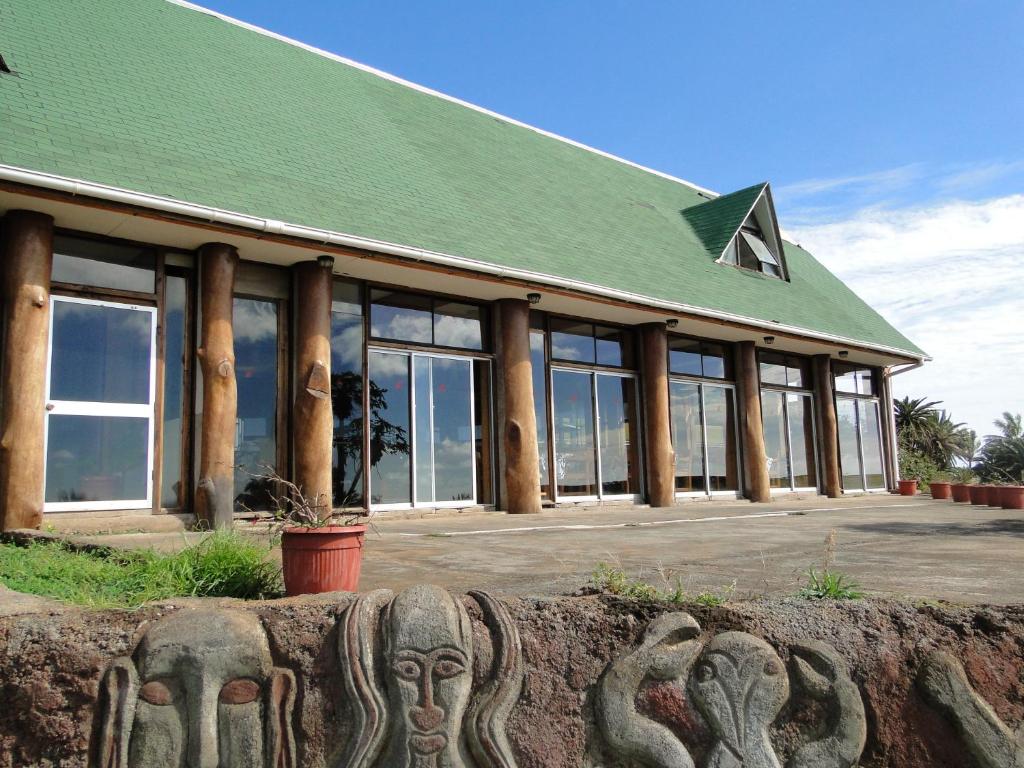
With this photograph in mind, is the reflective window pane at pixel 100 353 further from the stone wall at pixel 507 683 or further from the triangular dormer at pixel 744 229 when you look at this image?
the triangular dormer at pixel 744 229

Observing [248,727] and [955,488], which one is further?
[955,488]

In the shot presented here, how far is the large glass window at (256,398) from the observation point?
844cm

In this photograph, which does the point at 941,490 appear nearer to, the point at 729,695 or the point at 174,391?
the point at 174,391

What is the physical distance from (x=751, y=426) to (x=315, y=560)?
1135 cm

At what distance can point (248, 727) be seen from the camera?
2.55 m

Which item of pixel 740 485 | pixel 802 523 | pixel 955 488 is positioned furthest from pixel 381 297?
pixel 955 488

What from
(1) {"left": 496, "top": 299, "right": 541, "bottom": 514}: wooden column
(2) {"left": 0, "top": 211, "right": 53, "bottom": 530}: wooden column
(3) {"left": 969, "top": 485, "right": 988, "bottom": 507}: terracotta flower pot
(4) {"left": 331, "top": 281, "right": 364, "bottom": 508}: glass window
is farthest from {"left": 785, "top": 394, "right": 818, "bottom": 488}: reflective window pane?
(2) {"left": 0, "top": 211, "right": 53, "bottom": 530}: wooden column

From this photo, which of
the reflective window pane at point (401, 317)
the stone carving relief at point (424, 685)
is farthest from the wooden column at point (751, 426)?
the stone carving relief at point (424, 685)

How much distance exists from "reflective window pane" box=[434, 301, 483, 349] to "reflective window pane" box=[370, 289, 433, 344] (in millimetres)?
131

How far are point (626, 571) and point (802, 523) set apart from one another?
4.50 metres

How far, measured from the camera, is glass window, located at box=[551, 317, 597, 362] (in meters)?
11.5

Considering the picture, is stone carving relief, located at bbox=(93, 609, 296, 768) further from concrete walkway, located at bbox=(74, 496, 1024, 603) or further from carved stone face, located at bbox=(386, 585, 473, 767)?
concrete walkway, located at bbox=(74, 496, 1024, 603)

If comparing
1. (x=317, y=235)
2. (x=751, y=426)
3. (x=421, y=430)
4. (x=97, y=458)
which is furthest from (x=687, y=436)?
(x=97, y=458)

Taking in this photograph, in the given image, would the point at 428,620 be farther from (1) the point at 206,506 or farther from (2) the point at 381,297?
(2) the point at 381,297
